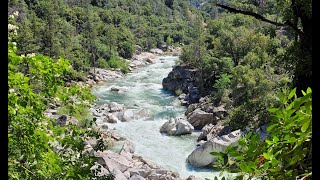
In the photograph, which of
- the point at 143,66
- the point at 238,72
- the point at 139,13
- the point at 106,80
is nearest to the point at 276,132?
the point at 238,72

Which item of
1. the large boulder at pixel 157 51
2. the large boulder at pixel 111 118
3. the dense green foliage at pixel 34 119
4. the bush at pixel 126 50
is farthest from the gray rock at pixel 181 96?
the large boulder at pixel 157 51

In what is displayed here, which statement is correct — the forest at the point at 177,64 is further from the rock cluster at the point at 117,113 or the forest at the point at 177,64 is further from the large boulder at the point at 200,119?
the rock cluster at the point at 117,113

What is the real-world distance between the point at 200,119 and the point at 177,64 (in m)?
11.6

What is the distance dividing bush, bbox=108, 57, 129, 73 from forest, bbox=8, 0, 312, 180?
0.32 feet

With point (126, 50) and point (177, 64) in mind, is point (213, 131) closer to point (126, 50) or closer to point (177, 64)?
point (177, 64)

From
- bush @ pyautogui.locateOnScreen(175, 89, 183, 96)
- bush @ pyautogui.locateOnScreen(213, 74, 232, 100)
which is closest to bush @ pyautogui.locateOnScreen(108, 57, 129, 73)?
bush @ pyautogui.locateOnScreen(175, 89, 183, 96)

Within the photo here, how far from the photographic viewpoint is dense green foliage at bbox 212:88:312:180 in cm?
90

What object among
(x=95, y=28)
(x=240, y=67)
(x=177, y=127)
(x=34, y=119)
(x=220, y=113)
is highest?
(x=34, y=119)

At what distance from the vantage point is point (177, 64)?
99.9 feet

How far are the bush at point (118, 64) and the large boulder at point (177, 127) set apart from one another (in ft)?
56.9

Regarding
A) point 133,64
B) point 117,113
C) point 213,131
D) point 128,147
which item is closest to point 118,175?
point 128,147

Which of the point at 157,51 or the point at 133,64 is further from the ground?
the point at 157,51

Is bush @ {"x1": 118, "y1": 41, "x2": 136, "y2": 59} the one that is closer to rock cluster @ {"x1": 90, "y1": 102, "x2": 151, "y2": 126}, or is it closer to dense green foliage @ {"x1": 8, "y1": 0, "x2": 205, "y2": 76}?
dense green foliage @ {"x1": 8, "y1": 0, "x2": 205, "y2": 76}

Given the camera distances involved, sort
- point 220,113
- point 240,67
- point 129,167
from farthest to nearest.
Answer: point 220,113, point 240,67, point 129,167
